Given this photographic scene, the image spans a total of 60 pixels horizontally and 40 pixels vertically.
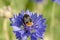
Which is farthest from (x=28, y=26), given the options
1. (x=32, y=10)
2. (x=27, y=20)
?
(x=32, y=10)

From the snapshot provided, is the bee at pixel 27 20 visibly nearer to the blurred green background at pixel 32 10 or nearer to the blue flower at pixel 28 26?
the blue flower at pixel 28 26

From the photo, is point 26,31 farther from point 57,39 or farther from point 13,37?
point 57,39

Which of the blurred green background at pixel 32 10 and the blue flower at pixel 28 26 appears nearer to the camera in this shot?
the blue flower at pixel 28 26

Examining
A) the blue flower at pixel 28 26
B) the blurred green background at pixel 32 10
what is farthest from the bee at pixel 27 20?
the blurred green background at pixel 32 10

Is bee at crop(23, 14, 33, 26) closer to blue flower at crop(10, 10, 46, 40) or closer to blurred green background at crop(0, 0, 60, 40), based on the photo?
blue flower at crop(10, 10, 46, 40)

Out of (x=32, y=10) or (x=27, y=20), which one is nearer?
(x=27, y=20)

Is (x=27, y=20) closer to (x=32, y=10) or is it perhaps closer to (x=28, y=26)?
(x=28, y=26)
